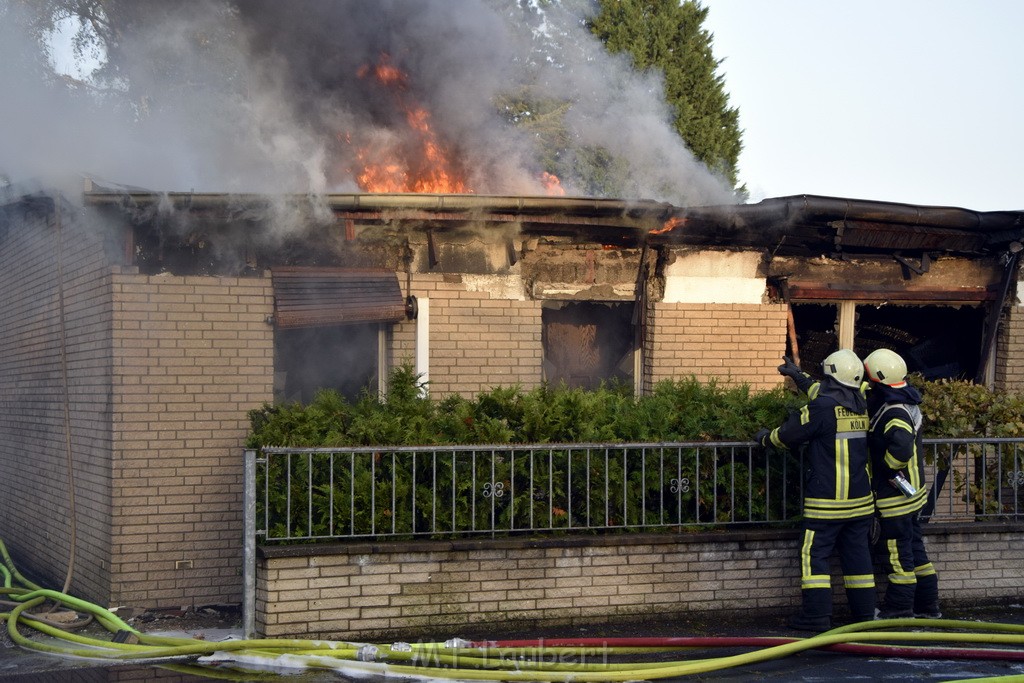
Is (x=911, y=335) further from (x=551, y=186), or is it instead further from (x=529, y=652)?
(x=529, y=652)

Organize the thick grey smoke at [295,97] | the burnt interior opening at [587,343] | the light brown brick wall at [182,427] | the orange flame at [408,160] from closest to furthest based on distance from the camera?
the light brown brick wall at [182,427] < the thick grey smoke at [295,97] < the burnt interior opening at [587,343] < the orange flame at [408,160]

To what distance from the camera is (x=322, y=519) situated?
24.1ft

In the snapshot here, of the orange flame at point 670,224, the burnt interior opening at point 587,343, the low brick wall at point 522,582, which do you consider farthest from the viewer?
the burnt interior opening at point 587,343

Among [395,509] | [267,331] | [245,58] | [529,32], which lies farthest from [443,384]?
[529,32]

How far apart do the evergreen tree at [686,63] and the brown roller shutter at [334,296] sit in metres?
18.0

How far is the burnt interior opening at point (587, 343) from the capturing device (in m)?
10.6

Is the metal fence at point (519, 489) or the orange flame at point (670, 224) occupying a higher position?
the orange flame at point (670, 224)

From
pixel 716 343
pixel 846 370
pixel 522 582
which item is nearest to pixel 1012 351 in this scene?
pixel 716 343

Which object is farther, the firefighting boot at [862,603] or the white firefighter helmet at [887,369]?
the white firefighter helmet at [887,369]

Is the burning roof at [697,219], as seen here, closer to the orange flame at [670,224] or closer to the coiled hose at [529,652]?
the orange flame at [670,224]

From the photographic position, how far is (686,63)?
2700 centimetres

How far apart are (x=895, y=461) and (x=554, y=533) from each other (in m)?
2.51

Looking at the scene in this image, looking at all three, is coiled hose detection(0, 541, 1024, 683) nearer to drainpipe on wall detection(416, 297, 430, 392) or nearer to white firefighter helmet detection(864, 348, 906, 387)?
white firefighter helmet detection(864, 348, 906, 387)

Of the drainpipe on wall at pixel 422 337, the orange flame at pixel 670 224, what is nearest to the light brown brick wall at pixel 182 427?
the drainpipe on wall at pixel 422 337
